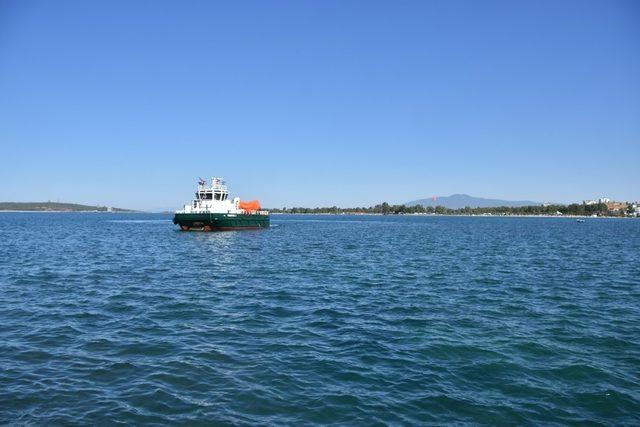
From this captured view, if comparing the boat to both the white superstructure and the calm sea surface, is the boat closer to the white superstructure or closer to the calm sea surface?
the white superstructure

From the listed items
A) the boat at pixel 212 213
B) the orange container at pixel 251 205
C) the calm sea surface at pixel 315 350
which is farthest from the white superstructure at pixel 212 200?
the calm sea surface at pixel 315 350

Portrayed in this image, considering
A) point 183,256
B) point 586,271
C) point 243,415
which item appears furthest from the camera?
point 183,256

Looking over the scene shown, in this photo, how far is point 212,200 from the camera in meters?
71.1

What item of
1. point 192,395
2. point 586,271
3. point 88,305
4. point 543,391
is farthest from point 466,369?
point 586,271

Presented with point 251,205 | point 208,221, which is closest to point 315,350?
point 208,221

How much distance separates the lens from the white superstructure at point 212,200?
70000mm

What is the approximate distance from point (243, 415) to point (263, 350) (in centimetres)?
385

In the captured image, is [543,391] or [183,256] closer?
[543,391]

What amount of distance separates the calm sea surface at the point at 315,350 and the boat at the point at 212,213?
140 ft

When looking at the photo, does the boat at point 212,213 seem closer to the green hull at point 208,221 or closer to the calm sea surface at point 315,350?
the green hull at point 208,221

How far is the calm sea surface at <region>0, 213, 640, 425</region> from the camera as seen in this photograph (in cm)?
880

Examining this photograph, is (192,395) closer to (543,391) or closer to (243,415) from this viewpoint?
(243,415)

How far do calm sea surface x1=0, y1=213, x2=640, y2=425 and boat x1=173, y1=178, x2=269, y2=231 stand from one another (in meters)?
42.6

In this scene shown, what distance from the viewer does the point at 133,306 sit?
17.3 meters
